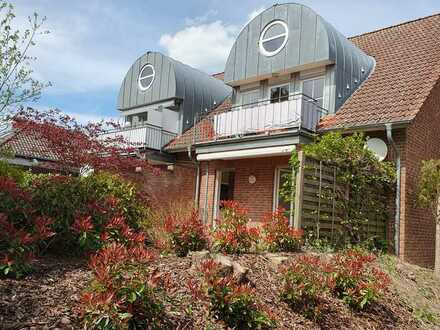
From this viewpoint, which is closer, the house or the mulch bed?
the mulch bed

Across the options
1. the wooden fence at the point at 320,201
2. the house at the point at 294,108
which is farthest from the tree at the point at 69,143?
the wooden fence at the point at 320,201

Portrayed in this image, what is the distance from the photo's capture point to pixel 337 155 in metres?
9.86

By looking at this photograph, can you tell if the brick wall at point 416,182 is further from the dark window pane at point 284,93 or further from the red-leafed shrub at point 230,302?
the red-leafed shrub at point 230,302

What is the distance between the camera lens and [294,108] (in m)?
12.1

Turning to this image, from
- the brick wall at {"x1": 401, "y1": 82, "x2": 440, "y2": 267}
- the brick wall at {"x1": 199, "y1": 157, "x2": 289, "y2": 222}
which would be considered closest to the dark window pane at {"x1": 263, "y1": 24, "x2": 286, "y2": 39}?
the brick wall at {"x1": 199, "y1": 157, "x2": 289, "y2": 222}

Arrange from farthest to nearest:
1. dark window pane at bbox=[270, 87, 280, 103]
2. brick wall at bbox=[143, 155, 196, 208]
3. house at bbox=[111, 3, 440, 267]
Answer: brick wall at bbox=[143, 155, 196, 208] < dark window pane at bbox=[270, 87, 280, 103] < house at bbox=[111, 3, 440, 267]

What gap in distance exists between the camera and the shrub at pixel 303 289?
5.34 meters

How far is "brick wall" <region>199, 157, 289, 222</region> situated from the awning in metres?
1.02

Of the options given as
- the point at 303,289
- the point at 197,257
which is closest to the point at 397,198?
the point at 303,289

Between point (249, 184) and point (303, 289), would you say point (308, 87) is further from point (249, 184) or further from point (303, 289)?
point (303, 289)

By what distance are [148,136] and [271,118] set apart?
5587mm

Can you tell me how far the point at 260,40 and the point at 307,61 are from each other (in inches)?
82.8

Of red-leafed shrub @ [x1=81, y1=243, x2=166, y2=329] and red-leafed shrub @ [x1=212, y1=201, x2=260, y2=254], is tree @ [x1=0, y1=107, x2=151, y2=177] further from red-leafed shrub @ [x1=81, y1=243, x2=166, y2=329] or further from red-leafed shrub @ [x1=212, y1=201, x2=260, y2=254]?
red-leafed shrub @ [x1=81, y1=243, x2=166, y2=329]

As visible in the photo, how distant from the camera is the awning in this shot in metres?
12.1
